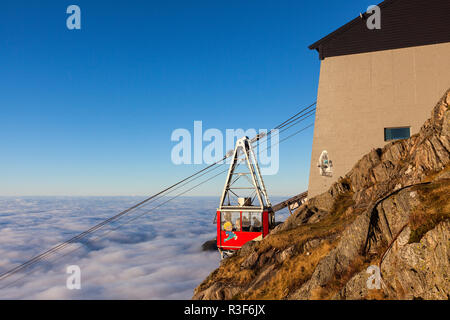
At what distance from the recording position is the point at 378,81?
30.9 meters

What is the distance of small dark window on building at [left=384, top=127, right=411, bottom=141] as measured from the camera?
2958 centimetres

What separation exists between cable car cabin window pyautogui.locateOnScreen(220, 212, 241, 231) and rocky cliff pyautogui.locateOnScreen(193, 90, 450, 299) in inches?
238

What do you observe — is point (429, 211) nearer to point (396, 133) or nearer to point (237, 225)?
point (237, 225)

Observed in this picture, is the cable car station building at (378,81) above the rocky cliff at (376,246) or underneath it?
above

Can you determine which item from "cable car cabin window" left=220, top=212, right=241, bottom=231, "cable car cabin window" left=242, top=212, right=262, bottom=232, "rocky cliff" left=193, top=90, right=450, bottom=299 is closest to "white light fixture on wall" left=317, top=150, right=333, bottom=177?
"rocky cliff" left=193, top=90, right=450, bottom=299

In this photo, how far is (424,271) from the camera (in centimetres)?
848

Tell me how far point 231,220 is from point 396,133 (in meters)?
19.4

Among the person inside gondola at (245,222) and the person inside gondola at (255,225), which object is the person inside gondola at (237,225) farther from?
the person inside gondola at (255,225)

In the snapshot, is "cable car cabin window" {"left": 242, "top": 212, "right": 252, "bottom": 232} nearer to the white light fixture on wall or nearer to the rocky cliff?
the rocky cliff

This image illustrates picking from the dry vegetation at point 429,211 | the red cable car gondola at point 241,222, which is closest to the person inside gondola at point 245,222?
the red cable car gondola at point 241,222

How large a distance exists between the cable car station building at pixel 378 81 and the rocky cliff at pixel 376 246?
13.4 ft

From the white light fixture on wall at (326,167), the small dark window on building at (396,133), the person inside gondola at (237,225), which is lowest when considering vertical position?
the person inside gondola at (237,225)

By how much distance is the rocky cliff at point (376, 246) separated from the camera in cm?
877

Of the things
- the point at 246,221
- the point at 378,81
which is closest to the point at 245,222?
the point at 246,221
